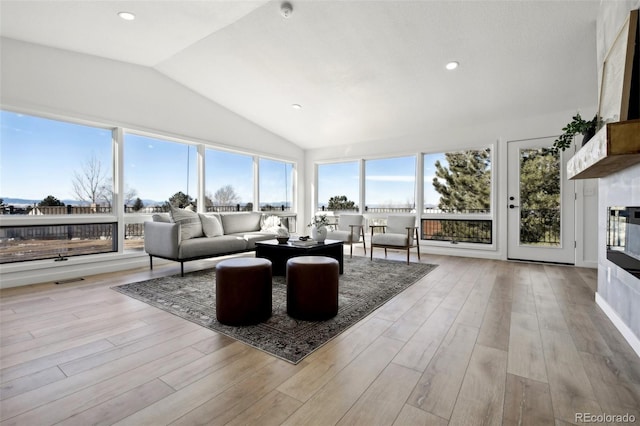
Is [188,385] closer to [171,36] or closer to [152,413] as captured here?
[152,413]

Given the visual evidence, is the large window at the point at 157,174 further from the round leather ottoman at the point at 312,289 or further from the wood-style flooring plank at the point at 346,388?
the wood-style flooring plank at the point at 346,388

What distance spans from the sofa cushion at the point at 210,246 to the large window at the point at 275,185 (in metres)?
2.23

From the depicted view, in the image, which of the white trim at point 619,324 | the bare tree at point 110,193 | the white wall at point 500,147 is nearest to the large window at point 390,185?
the white wall at point 500,147

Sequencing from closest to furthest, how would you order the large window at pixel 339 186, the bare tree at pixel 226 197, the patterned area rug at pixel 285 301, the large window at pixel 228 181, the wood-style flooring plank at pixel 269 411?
1. the wood-style flooring plank at pixel 269 411
2. the patterned area rug at pixel 285 301
3. the large window at pixel 228 181
4. the bare tree at pixel 226 197
5. the large window at pixel 339 186

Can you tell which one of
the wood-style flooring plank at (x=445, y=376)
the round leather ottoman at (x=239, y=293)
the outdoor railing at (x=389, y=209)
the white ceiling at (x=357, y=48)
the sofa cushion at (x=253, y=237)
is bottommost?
the wood-style flooring plank at (x=445, y=376)

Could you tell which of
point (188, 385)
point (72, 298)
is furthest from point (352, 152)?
point (188, 385)

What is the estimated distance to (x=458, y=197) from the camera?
5.85 meters

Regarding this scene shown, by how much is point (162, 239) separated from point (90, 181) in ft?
4.68

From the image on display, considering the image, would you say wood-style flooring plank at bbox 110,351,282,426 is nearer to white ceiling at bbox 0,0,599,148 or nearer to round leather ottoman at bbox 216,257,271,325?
round leather ottoman at bbox 216,257,271,325

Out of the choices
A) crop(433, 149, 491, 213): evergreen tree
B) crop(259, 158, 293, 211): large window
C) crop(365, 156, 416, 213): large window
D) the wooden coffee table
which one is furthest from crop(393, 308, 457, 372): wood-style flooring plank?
crop(259, 158, 293, 211): large window

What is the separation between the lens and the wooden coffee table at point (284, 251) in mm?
3789

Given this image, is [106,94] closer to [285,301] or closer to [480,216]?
[285,301]

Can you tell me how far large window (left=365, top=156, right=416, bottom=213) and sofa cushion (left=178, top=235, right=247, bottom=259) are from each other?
11.1 ft

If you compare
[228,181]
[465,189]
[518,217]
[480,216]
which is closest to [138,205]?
[228,181]
